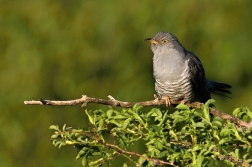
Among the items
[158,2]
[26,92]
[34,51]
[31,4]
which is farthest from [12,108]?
[158,2]

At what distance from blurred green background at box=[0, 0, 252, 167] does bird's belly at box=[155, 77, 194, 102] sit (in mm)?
3180

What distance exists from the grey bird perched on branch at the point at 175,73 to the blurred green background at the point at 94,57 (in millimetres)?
3063

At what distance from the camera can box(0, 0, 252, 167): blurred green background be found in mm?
8664

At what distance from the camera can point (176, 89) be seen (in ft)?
16.5

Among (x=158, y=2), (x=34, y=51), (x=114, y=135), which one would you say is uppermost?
(x=158, y=2)

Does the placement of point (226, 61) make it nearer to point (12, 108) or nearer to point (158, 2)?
point (158, 2)

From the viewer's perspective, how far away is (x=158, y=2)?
912cm

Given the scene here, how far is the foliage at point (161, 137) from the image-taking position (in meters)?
2.77

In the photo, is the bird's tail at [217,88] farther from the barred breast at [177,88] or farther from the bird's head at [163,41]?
the bird's head at [163,41]

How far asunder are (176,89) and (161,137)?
2284mm

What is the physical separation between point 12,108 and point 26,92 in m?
0.30

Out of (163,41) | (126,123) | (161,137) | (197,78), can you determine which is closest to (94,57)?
(163,41)

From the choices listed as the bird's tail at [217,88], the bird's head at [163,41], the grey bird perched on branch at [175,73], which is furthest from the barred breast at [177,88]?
the bird's tail at [217,88]

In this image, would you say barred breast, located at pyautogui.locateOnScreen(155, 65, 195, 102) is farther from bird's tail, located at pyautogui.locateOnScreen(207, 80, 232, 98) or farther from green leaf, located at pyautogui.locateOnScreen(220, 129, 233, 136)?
green leaf, located at pyautogui.locateOnScreen(220, 129, 233, 136)
